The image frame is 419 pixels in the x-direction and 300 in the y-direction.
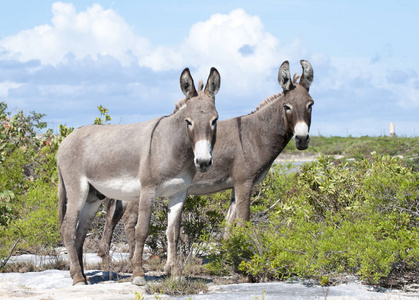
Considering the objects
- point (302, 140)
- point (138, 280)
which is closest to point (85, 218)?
point (138, 280)

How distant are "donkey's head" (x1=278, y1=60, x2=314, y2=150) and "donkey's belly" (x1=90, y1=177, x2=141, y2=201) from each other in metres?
2.52

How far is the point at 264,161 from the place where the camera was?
28.5 feet

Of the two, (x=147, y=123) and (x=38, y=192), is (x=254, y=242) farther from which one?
(x=38, y=192)

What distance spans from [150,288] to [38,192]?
5.46 meters

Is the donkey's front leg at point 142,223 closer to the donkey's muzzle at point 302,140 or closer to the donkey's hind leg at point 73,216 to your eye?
the donkey's hind leg at point 73,216

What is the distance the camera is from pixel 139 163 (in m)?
7.36

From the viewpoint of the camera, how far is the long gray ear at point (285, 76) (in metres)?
8.68

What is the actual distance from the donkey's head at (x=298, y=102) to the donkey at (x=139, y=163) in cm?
184

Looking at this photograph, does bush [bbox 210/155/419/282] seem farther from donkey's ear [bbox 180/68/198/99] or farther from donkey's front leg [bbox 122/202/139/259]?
donkey's ear [bbox 180/68/198/99]

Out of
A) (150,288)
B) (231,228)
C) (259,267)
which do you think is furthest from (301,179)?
(150,288)

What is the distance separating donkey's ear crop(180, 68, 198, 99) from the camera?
6961mm

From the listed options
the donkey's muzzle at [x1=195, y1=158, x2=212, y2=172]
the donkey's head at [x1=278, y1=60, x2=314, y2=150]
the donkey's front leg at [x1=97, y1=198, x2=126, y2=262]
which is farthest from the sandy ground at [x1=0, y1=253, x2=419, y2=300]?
the donkey's head at [x1=278, y1=60, x2=314, y2=150]

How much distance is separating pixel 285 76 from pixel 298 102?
1.77 feet

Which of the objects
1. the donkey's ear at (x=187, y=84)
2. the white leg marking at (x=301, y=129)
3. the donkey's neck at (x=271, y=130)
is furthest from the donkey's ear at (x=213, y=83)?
the donkey's neck at (x=271, y=130)
